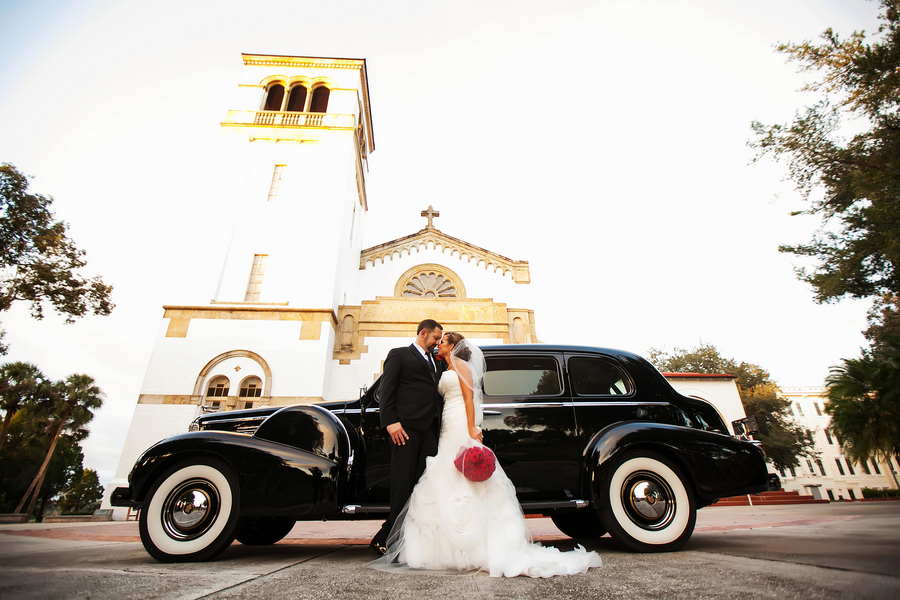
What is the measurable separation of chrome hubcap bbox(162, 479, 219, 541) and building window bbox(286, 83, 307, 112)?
2042cm

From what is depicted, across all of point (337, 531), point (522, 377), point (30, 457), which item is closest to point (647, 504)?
point (522, 377)

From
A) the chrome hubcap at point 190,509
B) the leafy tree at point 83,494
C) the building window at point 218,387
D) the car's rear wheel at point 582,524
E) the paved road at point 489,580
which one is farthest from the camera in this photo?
the leafy tree at point 83,494

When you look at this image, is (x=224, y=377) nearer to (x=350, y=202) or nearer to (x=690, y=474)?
(x=350, y=202)

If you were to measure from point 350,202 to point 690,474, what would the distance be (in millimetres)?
17716

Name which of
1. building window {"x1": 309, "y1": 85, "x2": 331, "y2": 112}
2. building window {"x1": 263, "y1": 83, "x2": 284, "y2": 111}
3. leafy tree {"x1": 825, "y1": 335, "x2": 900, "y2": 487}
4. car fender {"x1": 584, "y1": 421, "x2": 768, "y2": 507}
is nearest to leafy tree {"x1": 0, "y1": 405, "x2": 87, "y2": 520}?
building window {"x1": 263, "y1": 83, "x2": 284, "y2": 111}

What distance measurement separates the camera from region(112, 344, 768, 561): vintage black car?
9.42 ft

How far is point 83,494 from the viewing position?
49.4 metres

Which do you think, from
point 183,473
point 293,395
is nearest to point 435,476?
point 183,473

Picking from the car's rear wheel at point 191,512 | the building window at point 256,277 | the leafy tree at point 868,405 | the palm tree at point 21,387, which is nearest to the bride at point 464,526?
the car's rear wheel at point 191,512

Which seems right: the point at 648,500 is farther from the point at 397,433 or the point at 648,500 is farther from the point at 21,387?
the point at 21,387

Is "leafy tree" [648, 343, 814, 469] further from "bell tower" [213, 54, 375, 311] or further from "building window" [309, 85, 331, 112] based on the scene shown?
"building window" [309, 85, 331, 112]

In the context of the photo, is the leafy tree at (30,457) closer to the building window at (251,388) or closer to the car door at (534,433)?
the building window at (251,388)

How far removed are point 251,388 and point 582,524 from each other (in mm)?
12021

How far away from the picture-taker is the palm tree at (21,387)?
18.8 meters
